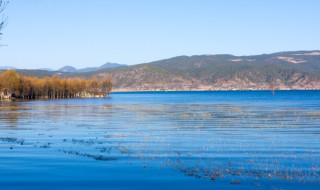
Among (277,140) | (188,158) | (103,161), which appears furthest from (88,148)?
(277,140)

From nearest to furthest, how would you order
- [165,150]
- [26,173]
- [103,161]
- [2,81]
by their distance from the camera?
[26,173] → [103,161] → [165,150] → [2,81]

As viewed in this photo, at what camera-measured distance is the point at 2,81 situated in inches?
7224

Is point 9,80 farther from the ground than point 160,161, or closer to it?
farther from the ground

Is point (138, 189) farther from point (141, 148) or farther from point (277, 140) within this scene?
point (277, 140)

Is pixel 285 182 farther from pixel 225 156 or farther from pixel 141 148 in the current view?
pixel 141 148

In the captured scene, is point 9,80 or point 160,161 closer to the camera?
point 160,161

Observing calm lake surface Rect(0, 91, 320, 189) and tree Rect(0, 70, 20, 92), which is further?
tree Rect(0, 70, 20, 92)

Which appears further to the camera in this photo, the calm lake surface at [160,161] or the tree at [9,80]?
the tree at [9,80]

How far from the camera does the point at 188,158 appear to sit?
2873 centimetres

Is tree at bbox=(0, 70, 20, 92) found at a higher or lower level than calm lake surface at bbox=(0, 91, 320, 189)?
higher

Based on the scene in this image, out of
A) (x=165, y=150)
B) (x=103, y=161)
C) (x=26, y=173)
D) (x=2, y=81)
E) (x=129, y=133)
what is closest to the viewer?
(x=26, y=173)

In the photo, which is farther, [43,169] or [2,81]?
[2,81]

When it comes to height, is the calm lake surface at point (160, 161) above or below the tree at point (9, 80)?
below

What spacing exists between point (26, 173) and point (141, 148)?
10.7 meters
